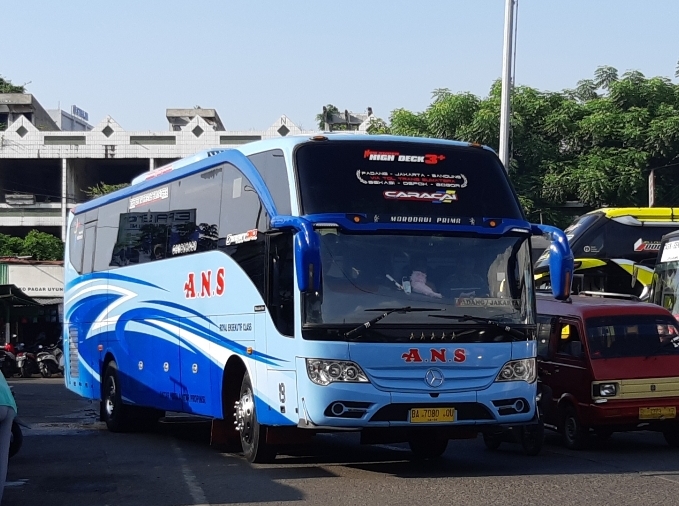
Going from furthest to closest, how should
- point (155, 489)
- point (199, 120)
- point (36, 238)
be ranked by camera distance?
point (199, 120), point (36, 238), point (155, 489)

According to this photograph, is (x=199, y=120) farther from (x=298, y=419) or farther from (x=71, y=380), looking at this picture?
(x=298, y=419)

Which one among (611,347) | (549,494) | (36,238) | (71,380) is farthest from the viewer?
(36,238)

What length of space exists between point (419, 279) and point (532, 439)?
338cm

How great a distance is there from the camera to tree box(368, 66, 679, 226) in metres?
37.7

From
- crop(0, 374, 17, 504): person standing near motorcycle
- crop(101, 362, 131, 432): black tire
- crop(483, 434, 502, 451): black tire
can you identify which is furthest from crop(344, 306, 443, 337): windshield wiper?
crop(101, 362, 131, 432): black tire

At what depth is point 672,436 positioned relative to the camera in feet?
44.8

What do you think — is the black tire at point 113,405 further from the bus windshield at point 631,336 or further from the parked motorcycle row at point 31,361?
the parked motorcycle row at point 31,361

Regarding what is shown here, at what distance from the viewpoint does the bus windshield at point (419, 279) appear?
10141mm

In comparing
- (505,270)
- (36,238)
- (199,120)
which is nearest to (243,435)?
(505,270)

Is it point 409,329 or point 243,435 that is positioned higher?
point 409,329

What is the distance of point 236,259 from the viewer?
11836mm

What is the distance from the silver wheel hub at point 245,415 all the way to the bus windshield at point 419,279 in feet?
5.63

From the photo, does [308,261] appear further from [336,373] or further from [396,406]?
[396,406]

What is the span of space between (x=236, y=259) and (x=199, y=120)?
47438mm
